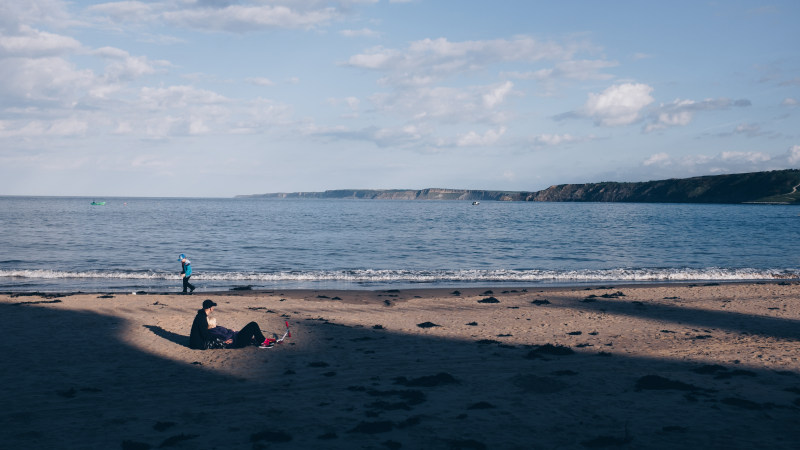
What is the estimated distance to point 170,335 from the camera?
13.5m

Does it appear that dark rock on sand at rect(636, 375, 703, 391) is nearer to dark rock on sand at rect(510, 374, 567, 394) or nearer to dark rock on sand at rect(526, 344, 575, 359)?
dark rock on sand at rect(510, 374, 567, 394)

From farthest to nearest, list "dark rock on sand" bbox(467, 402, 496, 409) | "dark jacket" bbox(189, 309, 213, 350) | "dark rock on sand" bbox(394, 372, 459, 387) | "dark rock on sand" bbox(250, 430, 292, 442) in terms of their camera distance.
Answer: "dark jacket" bbox(189, 309, 213, 350) → "dark rock on sand" bbox(394, 372, 459, 387) → "dark rock on sand" bbox(467, 402, 496, 409) → "dark rock on sand" bbox(250, 430, 292, 442)

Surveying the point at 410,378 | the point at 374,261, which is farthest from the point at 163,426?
the point at 374,261

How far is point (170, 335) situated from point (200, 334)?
76.9 inches

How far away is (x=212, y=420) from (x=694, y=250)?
38.8 meters

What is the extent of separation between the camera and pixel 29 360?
433 inches

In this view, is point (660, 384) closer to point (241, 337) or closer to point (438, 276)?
point (241, 337)

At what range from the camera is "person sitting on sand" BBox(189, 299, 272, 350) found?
39.8 feet

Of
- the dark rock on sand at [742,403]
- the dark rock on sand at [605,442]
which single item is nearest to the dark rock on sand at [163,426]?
the dark rock on sand at [605,442]

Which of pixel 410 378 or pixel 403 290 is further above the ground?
pixel 410 378

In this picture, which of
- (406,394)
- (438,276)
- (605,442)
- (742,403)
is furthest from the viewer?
(438,276)

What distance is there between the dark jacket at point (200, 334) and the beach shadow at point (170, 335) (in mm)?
491

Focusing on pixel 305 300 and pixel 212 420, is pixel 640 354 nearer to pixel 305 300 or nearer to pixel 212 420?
pixel 212 420

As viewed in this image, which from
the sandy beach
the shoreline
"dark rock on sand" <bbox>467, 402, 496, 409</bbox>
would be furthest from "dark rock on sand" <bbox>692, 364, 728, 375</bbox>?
the shoreline
